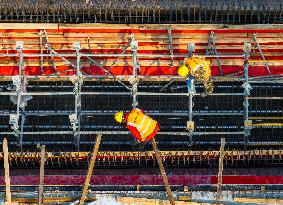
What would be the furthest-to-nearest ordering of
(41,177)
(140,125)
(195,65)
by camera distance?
(41,177) → (195,65) → (140,125)

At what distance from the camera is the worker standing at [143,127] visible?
24.6 m

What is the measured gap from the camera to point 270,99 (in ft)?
91.9

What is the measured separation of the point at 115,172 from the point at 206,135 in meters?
4.30

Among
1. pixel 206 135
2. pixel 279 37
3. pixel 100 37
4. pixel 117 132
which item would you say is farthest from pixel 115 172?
pixel 279 37

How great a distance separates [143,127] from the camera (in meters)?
24.7

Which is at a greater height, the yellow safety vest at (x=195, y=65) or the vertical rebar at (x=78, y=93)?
the yellow safety vest at (x=195, y=65)

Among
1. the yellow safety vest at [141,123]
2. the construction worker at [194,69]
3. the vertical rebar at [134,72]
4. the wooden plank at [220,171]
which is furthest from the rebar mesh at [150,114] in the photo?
the yellow safety vest at [141,123]

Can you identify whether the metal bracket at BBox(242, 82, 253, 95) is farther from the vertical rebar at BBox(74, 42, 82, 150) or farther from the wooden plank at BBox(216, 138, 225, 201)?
the vertical rebar at BBox(74, 42, 82, 150)

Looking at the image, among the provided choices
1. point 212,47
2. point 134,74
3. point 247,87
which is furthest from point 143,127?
point 212,47

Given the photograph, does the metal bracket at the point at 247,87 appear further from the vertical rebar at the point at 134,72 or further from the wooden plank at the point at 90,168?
the wooden plank at the point at 90,168

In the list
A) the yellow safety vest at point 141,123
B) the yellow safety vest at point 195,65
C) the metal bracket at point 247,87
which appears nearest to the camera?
the yellow safety vest at point 141,123

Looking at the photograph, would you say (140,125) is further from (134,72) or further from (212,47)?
(212,47)

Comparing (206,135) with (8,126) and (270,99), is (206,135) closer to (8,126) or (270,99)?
(270,99)

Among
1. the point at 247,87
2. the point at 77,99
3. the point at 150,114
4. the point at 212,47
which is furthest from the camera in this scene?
the point at 212,47
